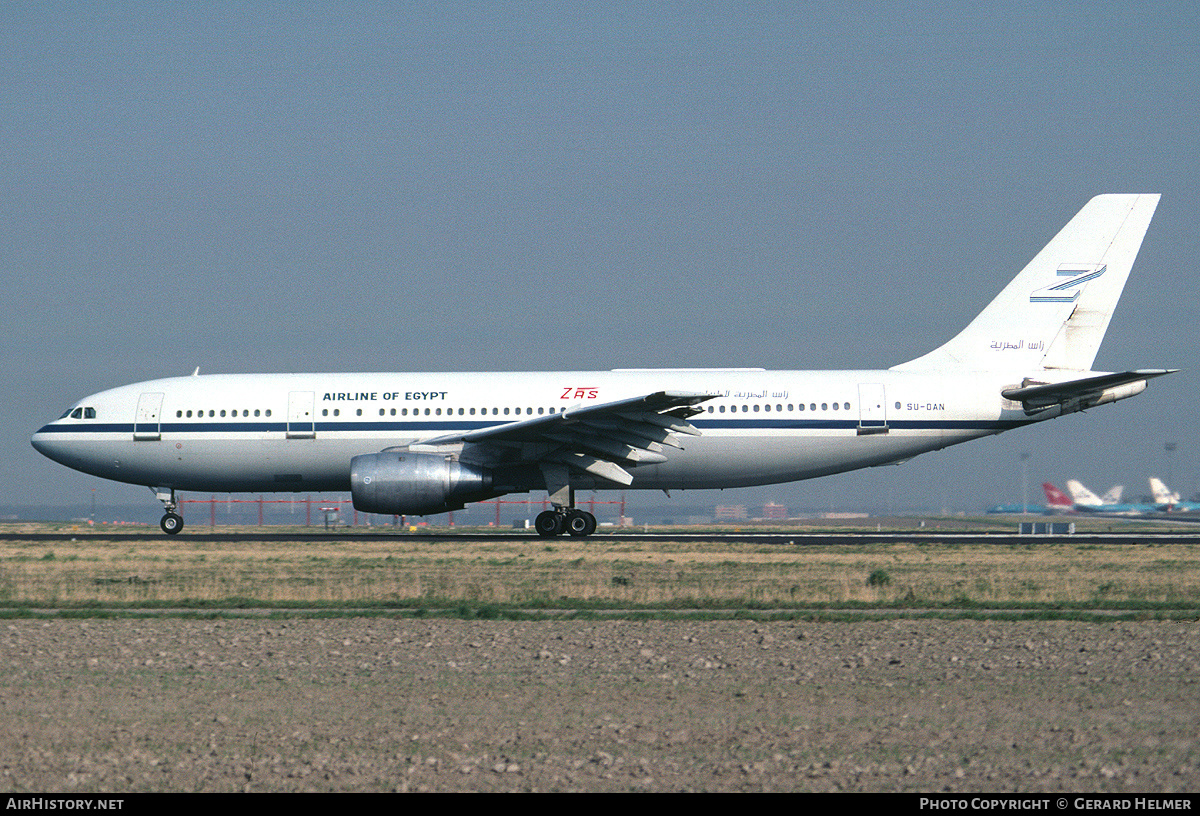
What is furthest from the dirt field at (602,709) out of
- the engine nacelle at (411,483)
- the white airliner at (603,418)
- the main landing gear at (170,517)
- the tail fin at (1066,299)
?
the main landing gear at (170,517)

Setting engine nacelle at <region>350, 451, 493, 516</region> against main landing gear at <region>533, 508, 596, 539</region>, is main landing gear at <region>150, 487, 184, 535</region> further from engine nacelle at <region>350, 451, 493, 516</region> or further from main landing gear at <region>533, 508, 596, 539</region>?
main landing gear at <region>533, 508, 596, 539</region>

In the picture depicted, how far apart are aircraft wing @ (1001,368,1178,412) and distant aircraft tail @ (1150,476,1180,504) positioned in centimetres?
8870

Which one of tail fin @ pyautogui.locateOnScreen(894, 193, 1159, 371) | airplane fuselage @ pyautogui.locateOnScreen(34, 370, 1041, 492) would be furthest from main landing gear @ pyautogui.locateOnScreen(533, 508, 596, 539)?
tail fin @ pyautogui.locateOnScreen(894, 193, 1159, 371)

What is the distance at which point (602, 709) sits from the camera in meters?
8.05

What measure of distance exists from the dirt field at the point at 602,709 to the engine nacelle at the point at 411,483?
12.5 m

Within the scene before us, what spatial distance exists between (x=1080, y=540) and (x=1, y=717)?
25.7 m

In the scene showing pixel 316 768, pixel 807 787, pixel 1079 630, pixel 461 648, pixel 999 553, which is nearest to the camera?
pixel 807 787

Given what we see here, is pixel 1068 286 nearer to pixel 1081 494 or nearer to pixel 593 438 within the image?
pixel 593 438

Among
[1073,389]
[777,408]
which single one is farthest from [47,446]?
[1073,389]

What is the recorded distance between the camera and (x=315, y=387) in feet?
92.5

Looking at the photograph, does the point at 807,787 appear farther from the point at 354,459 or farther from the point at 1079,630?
the point at 354,459

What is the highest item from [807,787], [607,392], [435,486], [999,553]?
[607,392]

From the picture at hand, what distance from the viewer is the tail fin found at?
92.6 ft

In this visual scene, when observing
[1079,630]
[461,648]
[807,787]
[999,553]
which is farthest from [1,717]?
[999,553]
